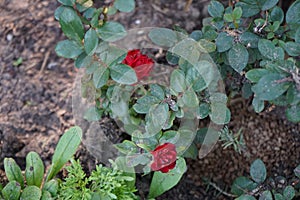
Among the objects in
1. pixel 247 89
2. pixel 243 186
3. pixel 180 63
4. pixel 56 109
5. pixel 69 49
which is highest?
pixel 69 49

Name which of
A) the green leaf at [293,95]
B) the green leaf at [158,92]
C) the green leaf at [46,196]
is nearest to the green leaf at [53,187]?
the green leaf at [46,196]

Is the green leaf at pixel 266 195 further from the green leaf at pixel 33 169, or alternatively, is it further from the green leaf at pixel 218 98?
the green leaf at pixel 33 169

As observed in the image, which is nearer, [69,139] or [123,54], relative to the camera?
[123,54]

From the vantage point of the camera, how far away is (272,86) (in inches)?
48.9

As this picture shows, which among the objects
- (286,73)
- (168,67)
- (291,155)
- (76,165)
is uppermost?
(286,73)

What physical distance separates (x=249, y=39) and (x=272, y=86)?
0.28m

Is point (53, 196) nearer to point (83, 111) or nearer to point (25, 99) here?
point (83, 111)

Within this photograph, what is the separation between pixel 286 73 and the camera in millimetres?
1255

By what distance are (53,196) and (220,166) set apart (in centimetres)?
66

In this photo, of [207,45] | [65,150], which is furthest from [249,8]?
[65,150]

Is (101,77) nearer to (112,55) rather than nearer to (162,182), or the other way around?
(112,55)

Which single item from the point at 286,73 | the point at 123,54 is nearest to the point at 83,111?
the point at 123,54

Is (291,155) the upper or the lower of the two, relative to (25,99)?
lower

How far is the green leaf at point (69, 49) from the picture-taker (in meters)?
1.51
